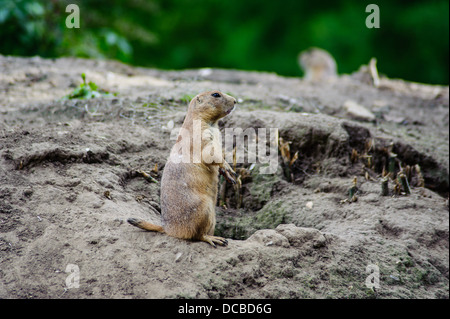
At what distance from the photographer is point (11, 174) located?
3.49m

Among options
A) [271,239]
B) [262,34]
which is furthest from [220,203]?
[262,34]

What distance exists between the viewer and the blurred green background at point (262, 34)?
9.65m

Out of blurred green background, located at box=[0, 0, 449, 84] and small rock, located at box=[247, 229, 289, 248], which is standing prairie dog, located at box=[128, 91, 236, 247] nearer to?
small rock, located at box=[247, 229, 289, 248]

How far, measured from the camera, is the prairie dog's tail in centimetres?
302

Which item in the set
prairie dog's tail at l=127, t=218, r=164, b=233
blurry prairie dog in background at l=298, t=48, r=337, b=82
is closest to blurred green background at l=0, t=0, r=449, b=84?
blurry prairie dog in background at l=298, t=48, r=337, b=82

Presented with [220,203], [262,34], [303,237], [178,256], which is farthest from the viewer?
[262,34]

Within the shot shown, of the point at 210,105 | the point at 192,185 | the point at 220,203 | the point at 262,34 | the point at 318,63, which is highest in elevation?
the point at 262,34

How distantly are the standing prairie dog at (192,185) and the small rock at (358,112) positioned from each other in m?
2.55

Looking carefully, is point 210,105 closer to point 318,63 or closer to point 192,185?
point 192,185

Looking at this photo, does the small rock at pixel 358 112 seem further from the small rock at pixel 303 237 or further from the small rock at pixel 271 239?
the small rock at pixel 271 239

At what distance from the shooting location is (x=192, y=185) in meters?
3.16

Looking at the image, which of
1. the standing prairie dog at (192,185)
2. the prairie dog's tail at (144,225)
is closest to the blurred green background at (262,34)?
the standing prairie dog at (192,185)

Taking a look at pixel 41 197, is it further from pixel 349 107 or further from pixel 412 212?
pixel 349 107

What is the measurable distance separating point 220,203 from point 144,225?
119 centimetres
